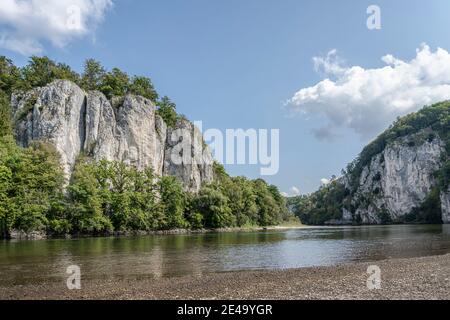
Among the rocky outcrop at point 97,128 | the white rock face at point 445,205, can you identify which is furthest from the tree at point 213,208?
the white rock face at point 445,205

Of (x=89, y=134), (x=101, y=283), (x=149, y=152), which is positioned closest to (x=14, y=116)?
(x=89, y=134)

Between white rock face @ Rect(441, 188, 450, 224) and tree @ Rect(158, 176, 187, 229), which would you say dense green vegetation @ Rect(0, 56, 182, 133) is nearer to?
tree @ Rect(158, 176, 187, 229)

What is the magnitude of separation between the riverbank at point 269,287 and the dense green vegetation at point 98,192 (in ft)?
178

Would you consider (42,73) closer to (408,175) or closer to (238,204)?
(238,204)

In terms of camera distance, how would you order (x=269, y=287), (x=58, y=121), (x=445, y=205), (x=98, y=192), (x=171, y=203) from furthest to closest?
(x=445, y=205), (x=171, y=203), (x=58, y=121), (x=98, y=192), (x=269, y=287)

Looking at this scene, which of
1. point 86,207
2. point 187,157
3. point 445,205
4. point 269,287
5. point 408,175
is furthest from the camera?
point 408,175

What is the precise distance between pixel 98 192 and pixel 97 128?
992 inches

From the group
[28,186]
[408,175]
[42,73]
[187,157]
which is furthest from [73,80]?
[408,175]

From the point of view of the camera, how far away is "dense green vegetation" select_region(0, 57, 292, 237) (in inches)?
2945

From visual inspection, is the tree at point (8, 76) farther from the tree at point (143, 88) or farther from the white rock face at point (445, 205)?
the white rock face at point (445, 205)

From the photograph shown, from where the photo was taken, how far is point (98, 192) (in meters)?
88.5

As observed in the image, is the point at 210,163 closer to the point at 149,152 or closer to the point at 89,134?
the point at 149,152

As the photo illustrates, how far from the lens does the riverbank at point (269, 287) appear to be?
18.6 meters

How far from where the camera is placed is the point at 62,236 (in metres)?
76.7
